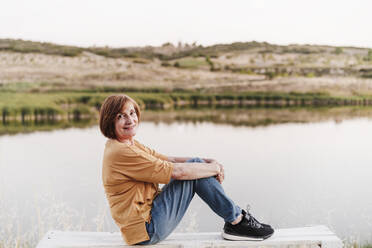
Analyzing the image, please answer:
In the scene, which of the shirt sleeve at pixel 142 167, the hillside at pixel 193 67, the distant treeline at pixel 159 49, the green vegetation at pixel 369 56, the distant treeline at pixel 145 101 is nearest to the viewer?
the shirt sleeve at pixel 142 167

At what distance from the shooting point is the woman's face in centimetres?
231

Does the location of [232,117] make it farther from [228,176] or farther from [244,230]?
[244,230]

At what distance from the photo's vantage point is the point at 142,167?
2.23 m

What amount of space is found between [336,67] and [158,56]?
28.2 feet

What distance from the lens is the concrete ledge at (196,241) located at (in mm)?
2408

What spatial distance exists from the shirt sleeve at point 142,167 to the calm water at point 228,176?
217cm

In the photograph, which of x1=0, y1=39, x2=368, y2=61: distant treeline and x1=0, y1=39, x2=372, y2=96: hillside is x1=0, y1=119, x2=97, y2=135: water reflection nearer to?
x1=0, y1=39, x2=372, y2=96: hillside

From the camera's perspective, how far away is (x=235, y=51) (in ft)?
71.5

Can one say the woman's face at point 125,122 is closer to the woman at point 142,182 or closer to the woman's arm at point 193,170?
the woman at point 142,182

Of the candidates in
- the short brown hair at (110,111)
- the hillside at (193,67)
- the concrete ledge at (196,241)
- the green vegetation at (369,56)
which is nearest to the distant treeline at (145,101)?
the hillside at (193,67)

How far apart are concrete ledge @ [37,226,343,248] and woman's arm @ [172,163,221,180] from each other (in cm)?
40

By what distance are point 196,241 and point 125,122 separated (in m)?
0.76

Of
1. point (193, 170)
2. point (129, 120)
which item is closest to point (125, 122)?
point (129, 120)

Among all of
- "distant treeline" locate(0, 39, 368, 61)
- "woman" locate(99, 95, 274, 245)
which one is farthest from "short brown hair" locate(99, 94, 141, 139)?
"distant treeline" locate(0, 39, 368, 61)
